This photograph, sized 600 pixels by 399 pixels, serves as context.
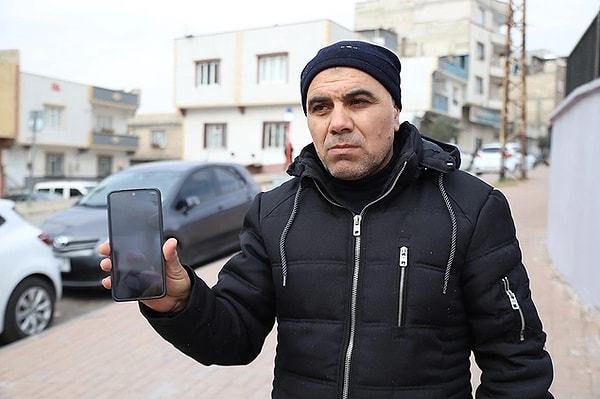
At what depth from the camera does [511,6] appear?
820 inches

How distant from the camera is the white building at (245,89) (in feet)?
107

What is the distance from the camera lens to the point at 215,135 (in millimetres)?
36375

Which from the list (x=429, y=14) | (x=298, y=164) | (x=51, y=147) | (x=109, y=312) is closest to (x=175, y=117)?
(x=51, y=147)

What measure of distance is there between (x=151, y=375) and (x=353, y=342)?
11.2 feet

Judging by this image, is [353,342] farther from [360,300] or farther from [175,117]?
[175,117]

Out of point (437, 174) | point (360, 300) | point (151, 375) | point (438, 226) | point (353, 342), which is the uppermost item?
point (437, 174)

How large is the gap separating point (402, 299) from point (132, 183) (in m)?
7.46

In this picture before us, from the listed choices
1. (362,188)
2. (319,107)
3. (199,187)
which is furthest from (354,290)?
(199,187)

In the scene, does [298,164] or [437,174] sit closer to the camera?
[437,174]

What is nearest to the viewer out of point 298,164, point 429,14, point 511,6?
point 298,164

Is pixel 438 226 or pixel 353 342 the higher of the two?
pixel 438 226

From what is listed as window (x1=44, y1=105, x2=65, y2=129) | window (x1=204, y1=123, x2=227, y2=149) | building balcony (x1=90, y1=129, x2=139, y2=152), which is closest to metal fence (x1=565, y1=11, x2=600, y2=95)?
window (x1=204, y1=123, x2=227, y2=149)

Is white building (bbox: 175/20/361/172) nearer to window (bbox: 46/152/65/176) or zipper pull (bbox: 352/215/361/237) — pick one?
window (bbox: 46/152/65/176)

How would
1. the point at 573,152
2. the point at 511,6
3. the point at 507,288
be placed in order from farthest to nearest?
the point at 511,6 → the point at 573,152 → the point at 507,288
